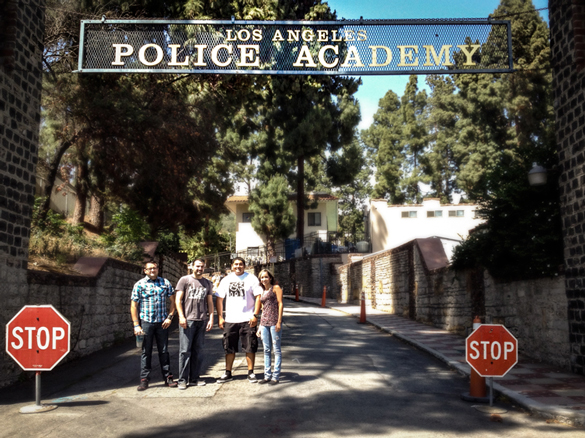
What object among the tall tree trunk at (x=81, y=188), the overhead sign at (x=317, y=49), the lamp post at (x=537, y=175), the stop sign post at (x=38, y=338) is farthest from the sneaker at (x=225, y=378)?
the tall tree trunk at (x=81, y=188)

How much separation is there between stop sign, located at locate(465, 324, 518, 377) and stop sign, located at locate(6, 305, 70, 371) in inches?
200

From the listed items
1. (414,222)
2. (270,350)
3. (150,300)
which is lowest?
(270,350)

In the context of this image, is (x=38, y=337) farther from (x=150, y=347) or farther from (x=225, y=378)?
(x=225, y=378)

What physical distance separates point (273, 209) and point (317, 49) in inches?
1235

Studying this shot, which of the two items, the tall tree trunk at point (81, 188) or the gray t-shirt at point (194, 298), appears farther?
the tall tree trunk at point (81, 188)

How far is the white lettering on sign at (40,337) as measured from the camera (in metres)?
6.68

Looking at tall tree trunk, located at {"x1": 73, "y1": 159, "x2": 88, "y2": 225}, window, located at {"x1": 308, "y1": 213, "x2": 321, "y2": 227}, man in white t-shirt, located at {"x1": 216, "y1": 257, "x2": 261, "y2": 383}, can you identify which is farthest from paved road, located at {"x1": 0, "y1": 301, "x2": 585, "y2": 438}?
window, located at {"x1": 308, "y1": 213, "x2": 321, "y2": 227}

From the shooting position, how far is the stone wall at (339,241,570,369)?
9.57 metres

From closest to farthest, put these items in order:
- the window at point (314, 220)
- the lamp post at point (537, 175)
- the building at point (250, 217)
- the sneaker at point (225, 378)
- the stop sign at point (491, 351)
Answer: the stop sign at point (491, 351)
the sneaker at point (225, 378)
the lamp post at point (537, 175)
the building at point (250, 217)
the window at point (314, 220)

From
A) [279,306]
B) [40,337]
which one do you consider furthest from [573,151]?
[40,337]

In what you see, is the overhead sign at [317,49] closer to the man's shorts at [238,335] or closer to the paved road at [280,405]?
the man's shorts at [238,335]

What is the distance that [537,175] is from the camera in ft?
31.0

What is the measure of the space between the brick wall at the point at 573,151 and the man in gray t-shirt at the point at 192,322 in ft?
18.8

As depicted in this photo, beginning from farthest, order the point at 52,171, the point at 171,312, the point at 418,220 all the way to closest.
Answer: the point at 418,220, the point at 52,171, the point at 171,312
